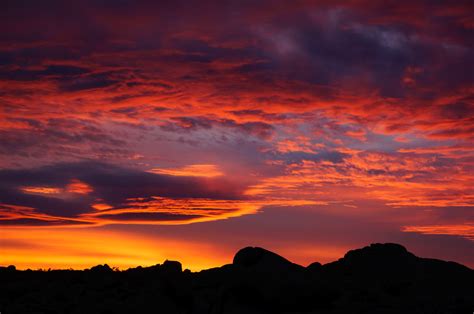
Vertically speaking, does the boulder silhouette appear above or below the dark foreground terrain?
above

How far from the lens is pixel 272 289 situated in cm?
1958

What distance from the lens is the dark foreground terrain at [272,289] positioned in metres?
19.6

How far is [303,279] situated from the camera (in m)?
19.8

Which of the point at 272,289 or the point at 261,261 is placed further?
the point at 261,261

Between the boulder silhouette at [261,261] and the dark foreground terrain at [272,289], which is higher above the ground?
the boulder silhouette at [261,261]

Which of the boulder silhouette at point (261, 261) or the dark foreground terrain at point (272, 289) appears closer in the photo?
the dark foreground terrain at point (272, 289)

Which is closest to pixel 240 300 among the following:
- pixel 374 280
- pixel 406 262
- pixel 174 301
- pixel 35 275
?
pixel 174 301

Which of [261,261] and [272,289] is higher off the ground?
[261,261]

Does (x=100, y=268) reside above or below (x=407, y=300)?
above

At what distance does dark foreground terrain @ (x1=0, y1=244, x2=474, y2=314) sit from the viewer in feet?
64.2

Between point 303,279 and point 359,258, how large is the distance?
28.5 ft

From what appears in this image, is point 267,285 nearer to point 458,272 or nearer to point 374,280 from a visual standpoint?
point 374,280

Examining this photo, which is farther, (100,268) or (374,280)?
(100,268)

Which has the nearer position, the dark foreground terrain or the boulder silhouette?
the dark foreground terrain
